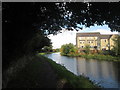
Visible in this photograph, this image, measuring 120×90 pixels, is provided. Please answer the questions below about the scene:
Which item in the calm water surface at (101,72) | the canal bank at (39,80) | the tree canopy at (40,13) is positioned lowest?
the calm water surface at (101,72)

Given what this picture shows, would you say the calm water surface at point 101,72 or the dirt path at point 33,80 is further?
the calm water surface at point 101,72

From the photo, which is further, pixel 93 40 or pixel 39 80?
pixel 93 40

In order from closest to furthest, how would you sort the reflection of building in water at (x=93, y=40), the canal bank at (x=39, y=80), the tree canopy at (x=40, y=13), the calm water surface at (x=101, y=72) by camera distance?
the tree canopy at (x=40, y=13), the canal bank at (x=39, y=80), the calm water surface at (x=101, y=72), the reflection of building in water at (x=93, y=40)

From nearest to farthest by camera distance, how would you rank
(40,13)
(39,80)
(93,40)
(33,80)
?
(40,13)
(33,80)
(39,80)
(93,40)

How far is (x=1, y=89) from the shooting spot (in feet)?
20.1

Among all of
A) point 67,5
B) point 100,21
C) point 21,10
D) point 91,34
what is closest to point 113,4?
point 100,21

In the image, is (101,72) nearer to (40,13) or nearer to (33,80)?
(33,80)

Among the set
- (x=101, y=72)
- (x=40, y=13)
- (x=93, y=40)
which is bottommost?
(x=101, y=72)

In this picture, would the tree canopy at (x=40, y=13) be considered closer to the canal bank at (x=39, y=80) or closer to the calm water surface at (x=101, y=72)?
the canal bank at (x=39, y=80)

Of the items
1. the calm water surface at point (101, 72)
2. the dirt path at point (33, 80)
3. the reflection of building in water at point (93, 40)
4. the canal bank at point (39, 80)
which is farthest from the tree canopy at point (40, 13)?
the reflection of building in water at point (93, 40)

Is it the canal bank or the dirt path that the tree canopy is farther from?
the dirt path

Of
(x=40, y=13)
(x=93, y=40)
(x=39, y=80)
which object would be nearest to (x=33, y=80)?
(x=39, y=80)

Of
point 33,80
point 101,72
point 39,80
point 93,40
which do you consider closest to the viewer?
point 33,80

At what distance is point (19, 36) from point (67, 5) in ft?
8.06
